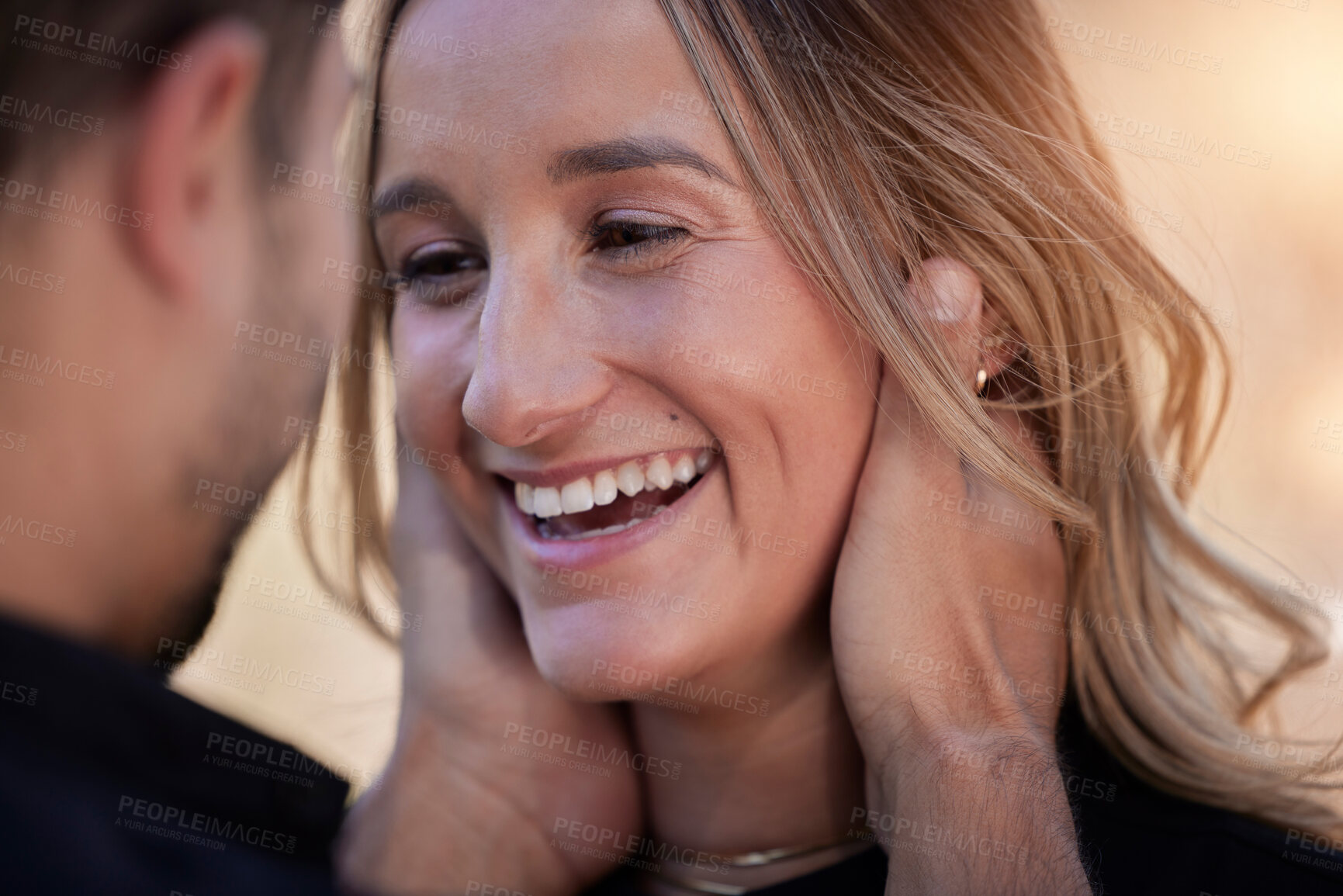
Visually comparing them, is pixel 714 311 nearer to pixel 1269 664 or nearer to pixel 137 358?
pixel 137 358

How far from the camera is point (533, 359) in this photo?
56.8 inches

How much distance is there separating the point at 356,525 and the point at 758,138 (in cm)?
154

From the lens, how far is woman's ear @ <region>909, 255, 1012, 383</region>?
61.0 inches

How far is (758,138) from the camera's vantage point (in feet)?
4.82

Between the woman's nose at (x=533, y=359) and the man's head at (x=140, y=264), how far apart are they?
672 millimetres
